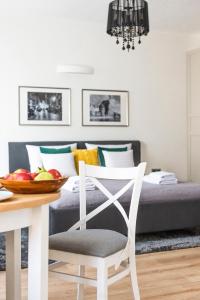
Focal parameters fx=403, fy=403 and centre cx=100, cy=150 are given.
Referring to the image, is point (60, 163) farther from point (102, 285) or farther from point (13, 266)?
point (102, 285)

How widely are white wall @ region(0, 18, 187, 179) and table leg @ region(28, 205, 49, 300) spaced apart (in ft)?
12.5

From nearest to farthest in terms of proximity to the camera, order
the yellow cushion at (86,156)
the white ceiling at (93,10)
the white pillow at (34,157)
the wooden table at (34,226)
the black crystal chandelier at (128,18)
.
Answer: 1. the wooden table at (34,226)
2. the black crystal chandelier at (128,18)
3. the white ceiling at (93,10)
4. the white pillow at (34,157)
5. the yellow cushion at (86,156)

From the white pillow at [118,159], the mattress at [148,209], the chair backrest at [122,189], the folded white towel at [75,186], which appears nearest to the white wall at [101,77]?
the white pillow at [118,159]

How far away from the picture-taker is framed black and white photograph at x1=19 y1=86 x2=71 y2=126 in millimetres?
5539

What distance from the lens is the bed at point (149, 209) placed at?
388 cm

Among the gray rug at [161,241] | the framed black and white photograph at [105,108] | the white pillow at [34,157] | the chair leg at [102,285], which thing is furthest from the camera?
the framed black and white photograph at [105,108]

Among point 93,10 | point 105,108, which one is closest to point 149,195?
point 105,108

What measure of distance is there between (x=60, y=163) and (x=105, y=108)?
132cm

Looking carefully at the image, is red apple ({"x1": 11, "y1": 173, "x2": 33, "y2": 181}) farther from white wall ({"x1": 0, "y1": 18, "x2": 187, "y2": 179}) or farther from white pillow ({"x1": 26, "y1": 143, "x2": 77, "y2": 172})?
white wall ({"x1": 0, "y1": 18, "x2": 187, "y2": 179})

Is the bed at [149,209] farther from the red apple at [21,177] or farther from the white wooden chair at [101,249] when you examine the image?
the red apple at [21,177]

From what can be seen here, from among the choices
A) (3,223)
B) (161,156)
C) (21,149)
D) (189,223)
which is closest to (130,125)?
A: (161,156)

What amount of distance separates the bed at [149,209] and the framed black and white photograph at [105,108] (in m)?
1.48

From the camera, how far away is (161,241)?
417 centimetres

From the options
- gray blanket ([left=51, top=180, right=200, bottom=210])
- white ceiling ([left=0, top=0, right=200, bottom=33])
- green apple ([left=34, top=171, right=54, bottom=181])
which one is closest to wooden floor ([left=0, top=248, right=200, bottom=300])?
gray blanket ([left=51, top=180, right=200, bottom=210])
